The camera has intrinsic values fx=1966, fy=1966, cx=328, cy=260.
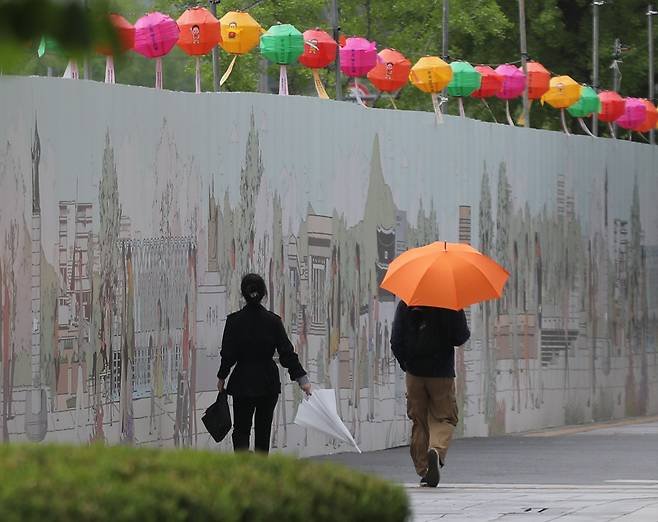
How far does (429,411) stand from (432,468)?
0.74m

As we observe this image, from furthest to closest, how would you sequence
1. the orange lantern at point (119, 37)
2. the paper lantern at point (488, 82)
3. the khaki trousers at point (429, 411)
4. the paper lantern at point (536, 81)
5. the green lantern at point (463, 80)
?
the paper lantern at point (536, 81), the paper lantern at point (488, 82), the green lantern at point (463, 80), the khaki trousers at point (429, 411), the orange lantern at point (119, 37)

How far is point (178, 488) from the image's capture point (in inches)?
226

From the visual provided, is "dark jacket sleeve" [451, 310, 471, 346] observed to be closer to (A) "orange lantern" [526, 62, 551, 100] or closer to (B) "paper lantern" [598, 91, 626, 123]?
(A) "orange lantern" [526, 62, 551, 100]

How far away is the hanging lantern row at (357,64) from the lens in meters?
17.0

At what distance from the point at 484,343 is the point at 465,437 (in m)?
1.05

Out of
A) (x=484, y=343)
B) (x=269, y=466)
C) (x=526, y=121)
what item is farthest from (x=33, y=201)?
(x=526, y=121)

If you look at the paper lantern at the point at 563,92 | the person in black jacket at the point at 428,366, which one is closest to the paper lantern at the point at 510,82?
the paper lantern at the point at 563,92

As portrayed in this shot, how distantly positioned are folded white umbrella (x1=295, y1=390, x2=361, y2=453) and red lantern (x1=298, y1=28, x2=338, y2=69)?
508 cm

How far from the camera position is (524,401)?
2202 cm

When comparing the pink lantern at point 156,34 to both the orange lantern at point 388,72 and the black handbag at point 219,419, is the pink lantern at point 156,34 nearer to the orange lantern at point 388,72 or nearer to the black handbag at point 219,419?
the black handbag at point 219,419

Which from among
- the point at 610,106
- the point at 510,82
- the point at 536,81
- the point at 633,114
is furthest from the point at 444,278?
the point at 633,114

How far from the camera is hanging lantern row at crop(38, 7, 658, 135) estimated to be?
55.6ft

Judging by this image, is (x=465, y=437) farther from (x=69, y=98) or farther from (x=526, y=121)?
(x=69, y=98)

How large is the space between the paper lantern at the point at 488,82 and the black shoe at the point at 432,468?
32.0 ft
